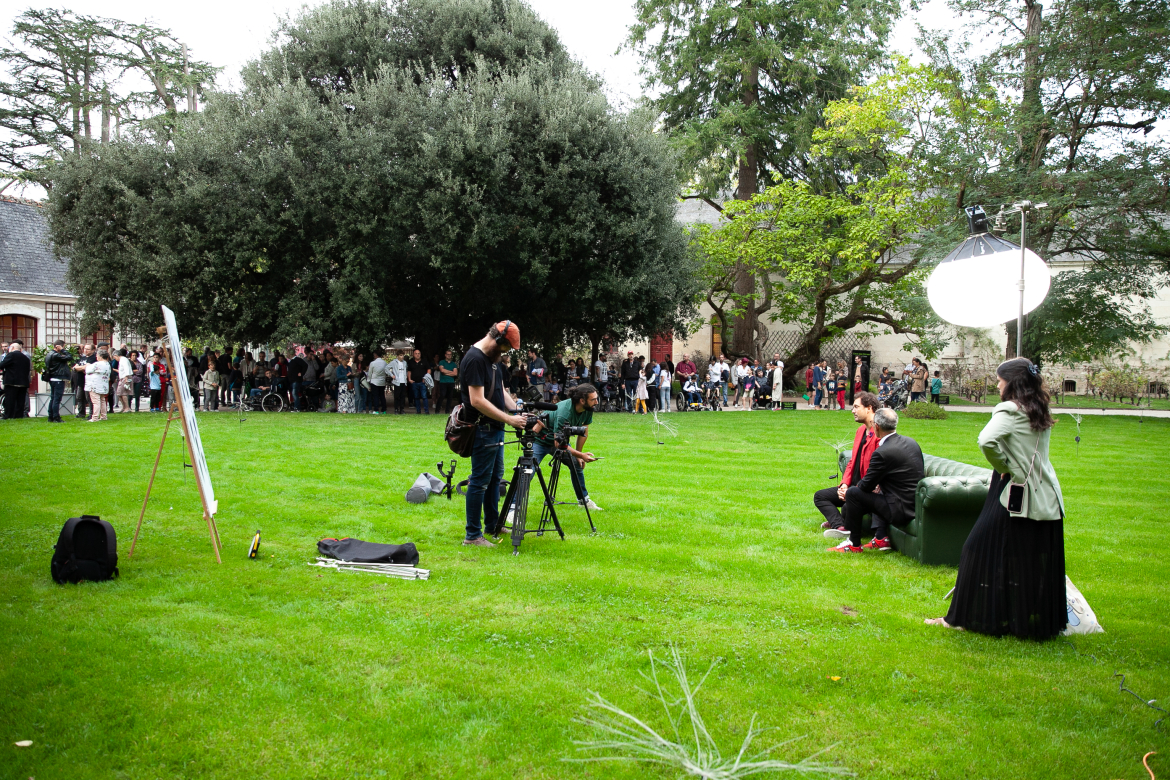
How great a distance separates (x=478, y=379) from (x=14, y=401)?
15782 mm

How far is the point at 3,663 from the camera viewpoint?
4051 millimetres

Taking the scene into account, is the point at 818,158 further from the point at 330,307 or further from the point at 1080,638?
the point at 1080,638

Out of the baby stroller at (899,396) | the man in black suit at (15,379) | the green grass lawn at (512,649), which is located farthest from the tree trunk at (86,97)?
the baby stroller at (899,396)

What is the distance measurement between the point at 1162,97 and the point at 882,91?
7.63 metres

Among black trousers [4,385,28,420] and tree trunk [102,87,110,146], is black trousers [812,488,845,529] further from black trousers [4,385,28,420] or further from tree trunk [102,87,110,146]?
tree trunk [102,87,110,146]

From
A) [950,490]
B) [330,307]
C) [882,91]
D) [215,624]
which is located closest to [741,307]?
[882,91]

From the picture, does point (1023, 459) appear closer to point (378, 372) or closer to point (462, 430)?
point (462, 430)

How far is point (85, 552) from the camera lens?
5.47 metres

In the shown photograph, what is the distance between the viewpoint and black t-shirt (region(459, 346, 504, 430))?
6.38 meters

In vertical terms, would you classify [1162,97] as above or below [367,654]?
above

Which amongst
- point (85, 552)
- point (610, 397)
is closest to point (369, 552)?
point (85, 552)

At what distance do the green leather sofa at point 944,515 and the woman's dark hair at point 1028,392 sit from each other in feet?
6.22

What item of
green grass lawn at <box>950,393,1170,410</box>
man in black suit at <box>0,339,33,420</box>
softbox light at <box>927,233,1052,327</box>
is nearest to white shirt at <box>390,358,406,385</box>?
man in black suit at <box>0,339,33,420</box>

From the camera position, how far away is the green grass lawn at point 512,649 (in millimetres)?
3398
